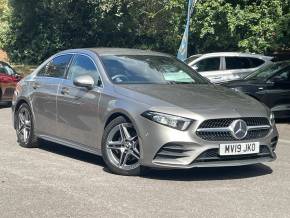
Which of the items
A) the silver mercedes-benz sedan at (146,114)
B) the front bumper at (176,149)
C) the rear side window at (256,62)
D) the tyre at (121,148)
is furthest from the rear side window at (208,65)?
the front bumper at (176,149)

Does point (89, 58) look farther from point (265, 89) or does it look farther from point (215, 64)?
point (215, 64)

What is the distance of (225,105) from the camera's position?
7.30 metres

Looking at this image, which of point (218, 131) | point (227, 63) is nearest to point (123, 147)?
point (218, 131)

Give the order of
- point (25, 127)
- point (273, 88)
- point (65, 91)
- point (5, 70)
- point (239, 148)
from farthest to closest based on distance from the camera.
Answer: point (5, 70) < point (273, 88) < point (25, 127) < point (65, 91) < point (239, 148)

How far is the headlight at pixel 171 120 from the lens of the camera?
22.9 ft

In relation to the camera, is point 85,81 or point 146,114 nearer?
point 146,114

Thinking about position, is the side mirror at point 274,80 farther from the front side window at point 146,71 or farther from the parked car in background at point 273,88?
the front side window at point 146,71

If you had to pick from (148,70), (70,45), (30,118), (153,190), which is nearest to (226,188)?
(153,190)

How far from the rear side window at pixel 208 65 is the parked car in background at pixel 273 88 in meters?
3.56

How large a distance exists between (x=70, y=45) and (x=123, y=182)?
90.4 feet

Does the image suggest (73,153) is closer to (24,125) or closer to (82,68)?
(24,125)

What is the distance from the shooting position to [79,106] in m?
8.20

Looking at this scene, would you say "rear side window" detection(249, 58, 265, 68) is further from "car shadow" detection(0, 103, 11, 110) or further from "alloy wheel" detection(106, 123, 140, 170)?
"alloy wheel" detection(106, 123, 140, 170)

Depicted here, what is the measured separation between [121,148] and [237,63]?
10872mm
